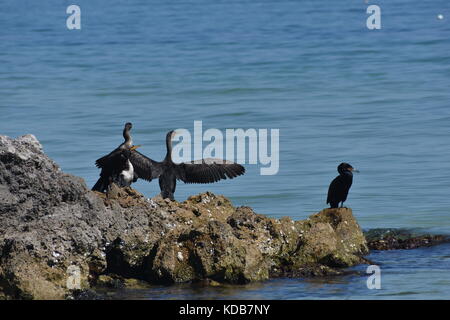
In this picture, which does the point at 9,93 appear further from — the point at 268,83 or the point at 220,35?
the point at 220,35

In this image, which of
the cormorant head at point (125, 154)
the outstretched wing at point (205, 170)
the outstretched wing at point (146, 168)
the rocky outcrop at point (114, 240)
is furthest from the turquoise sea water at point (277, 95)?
the cormorant head at point (125, 154)

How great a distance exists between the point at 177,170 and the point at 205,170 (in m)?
0.32

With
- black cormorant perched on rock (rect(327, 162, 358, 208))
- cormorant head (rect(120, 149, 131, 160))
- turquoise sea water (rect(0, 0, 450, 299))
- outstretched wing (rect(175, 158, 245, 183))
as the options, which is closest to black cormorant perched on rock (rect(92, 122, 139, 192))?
cormorant head (rect(120, 149, 131, 160))

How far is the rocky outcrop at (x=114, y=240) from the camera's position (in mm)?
9195

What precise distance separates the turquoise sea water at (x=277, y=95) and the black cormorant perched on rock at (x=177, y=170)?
1592 millimetres

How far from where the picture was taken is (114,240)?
9781 millimetres

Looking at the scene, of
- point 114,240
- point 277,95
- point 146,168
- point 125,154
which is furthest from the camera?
point 277,95

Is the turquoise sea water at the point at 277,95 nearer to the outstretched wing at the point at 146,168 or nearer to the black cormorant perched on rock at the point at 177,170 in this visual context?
the black cormorant perched on rock at the point at 177,170

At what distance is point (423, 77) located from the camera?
26.6 m

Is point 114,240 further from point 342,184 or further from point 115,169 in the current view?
point 342,184

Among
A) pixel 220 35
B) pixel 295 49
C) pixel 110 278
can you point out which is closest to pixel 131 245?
pixel 110 278

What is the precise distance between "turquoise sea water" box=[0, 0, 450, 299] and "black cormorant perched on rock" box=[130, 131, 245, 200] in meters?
1.59

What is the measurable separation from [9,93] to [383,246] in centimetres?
1556

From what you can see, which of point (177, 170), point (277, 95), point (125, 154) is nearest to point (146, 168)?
point (177, 170)
